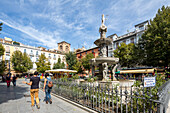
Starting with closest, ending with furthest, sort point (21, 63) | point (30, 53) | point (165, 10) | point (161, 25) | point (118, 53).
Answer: point (161, 25)
point (165, 10)
point (118, 53)
point (21, 63)
point (30, 53)

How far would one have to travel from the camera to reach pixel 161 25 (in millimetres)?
16094

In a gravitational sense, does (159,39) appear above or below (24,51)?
below

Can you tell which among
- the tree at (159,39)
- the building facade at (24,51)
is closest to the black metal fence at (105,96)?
the tree at (159,39)

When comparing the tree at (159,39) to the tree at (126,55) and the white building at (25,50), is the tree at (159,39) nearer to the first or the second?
the tree at (126,55)

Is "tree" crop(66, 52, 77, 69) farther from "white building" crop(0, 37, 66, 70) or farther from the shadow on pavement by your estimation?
the shadow on pavement

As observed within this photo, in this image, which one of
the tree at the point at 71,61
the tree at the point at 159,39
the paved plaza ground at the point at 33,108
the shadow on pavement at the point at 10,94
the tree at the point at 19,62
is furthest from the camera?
the tree at the point at 71,61

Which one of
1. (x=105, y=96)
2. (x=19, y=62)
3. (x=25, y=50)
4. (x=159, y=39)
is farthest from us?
(x=25, y=50)

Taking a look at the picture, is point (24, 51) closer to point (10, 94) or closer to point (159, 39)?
point (10, 94)

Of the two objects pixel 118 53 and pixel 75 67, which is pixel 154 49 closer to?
pixel 118 53

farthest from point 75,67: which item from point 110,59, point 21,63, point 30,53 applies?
point 110,59

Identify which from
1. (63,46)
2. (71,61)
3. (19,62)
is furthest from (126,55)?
(63,46)

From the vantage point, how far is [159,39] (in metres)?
15.9

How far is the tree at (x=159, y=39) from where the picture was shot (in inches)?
606

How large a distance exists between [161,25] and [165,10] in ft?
11.4
